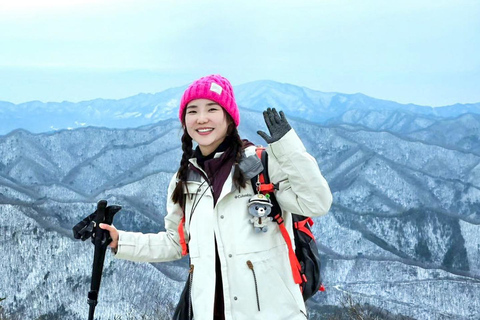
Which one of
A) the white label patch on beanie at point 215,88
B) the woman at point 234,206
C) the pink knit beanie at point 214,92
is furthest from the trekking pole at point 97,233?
the white label patch on beanie at point 215,88

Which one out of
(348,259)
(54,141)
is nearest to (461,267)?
(348,259)

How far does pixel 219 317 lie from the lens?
466 centimetres

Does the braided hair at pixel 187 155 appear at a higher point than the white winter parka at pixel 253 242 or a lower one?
higher

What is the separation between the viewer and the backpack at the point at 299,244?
4531mm

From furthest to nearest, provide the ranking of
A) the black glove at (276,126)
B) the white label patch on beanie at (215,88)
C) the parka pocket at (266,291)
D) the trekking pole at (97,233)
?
the trekking pole at (97,233), the white label patch on beanie at (215,88), the parka pocket at (266,291), the black glove at (276,126)

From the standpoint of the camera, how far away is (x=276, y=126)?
429 centimetres

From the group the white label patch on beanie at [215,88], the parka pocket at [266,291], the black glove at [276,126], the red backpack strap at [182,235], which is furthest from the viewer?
the red backpack strap at [182,235]

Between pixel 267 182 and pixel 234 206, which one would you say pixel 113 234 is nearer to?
pixel 234 206

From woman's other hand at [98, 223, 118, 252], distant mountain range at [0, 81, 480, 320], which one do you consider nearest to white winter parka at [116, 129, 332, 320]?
woman's other hand at [98, 223, 118, 252]

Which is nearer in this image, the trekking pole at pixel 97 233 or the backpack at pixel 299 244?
the backpack at pixel 299 244

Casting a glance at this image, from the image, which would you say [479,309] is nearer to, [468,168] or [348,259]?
[348,259]

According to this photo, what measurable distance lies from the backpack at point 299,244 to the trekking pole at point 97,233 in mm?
1598

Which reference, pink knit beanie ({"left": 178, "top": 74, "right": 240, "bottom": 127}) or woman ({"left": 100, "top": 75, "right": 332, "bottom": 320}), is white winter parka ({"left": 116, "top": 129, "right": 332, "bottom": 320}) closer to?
woman ({"left": 100, "top": 75, "right": 332, "bottom": 320})

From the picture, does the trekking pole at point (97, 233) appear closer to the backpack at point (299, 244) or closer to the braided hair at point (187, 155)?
the braided hair at point (187, 155)
